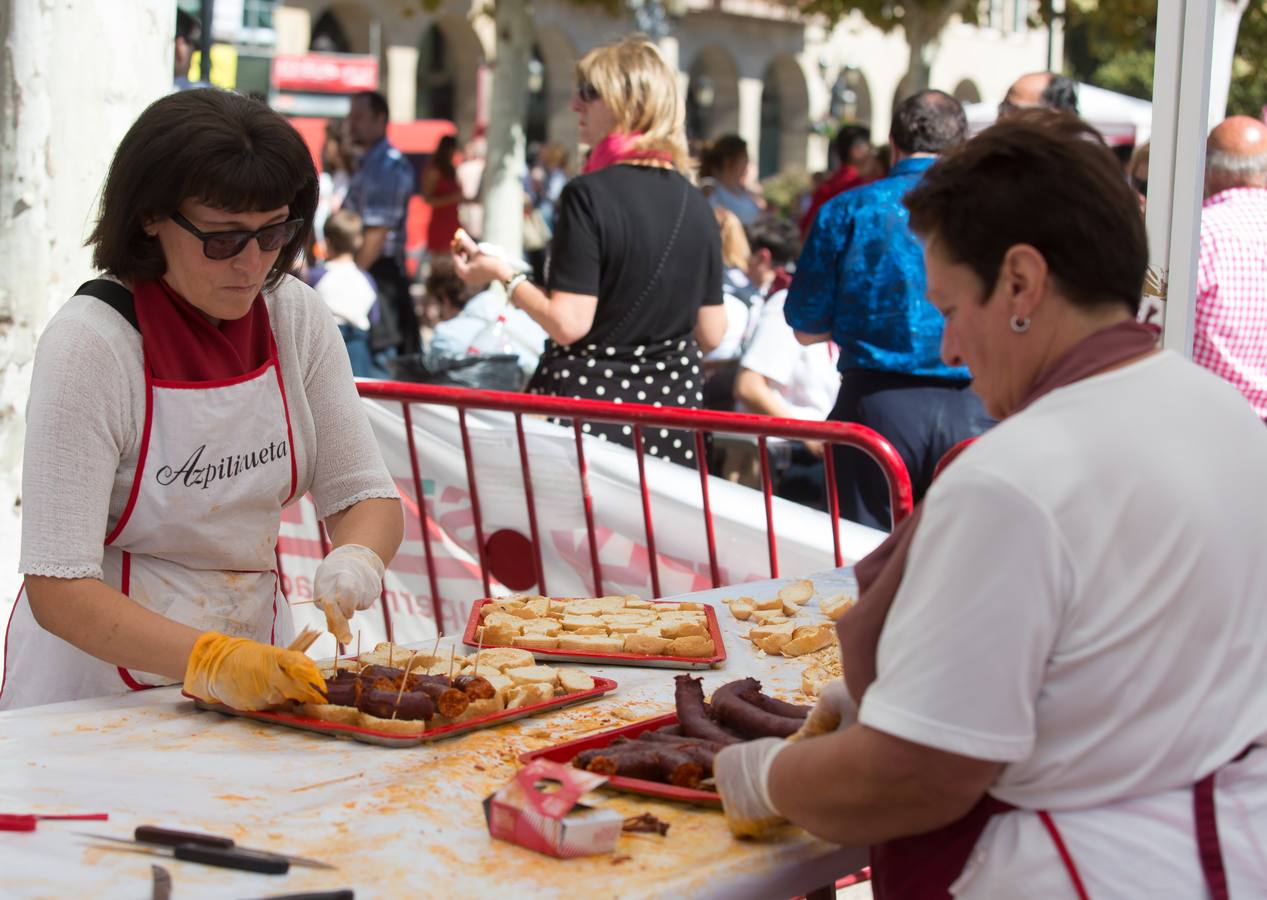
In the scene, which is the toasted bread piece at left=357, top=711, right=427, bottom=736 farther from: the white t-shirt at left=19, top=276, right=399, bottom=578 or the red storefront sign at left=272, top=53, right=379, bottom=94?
the red storefront sign at left=272, top=53, right=379, bottom=94

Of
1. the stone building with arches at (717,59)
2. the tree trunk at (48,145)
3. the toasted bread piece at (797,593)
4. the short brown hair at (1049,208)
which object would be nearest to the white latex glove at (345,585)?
the toasted bread piece at (797,593)

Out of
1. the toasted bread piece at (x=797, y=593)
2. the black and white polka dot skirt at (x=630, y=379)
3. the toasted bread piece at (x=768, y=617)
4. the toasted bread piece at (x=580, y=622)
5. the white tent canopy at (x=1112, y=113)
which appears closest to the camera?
the toasted bread piece at (x=580, y=622)

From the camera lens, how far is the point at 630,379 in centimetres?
504

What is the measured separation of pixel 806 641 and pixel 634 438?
70.5 inches

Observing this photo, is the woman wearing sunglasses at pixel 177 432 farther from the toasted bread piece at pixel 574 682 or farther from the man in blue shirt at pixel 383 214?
the man in blue shirt at pixel 383 214

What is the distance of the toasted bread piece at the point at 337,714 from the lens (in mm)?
2266

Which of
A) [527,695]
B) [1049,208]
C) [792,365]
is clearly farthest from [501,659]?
[792,365]

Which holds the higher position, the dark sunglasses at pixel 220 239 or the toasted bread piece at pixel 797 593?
the dark sunglasses at pixel 220 239

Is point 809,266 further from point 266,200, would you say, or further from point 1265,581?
point 1265,581

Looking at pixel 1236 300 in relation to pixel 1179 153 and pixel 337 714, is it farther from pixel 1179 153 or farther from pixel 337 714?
pixel 337 714

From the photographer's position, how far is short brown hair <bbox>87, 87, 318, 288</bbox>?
2.55 metres

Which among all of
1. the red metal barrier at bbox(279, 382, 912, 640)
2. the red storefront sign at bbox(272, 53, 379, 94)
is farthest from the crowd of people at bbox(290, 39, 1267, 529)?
the red storefront sign at bbox(272, 53, 379, 94)

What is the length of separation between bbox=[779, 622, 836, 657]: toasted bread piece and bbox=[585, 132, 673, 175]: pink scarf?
2.58 metres

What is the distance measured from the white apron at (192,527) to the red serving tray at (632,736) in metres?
0.89
